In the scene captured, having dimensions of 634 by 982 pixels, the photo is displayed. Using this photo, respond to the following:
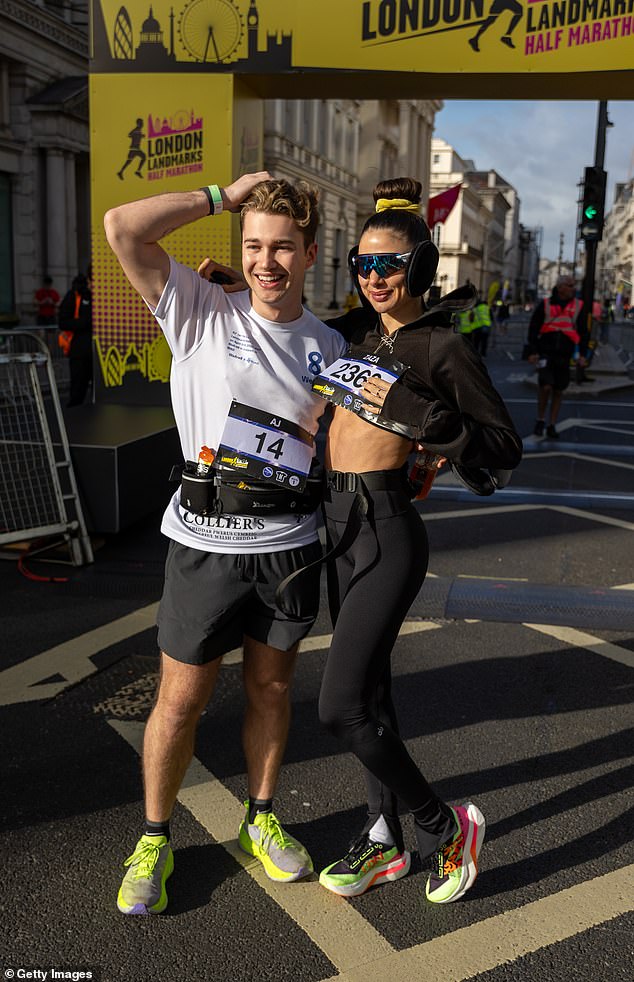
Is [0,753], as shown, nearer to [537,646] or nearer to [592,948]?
[592,948]

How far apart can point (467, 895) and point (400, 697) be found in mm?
1419

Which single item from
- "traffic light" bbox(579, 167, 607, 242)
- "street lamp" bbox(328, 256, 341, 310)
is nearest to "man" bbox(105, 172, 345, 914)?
"traffic light" bbox(579, 167, 607, 242)

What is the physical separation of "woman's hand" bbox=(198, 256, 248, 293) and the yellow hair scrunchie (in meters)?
0.46

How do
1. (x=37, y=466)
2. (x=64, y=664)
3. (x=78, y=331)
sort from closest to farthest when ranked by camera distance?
(x=64, y=664), (x=37, y=466), (x=78, y=331)

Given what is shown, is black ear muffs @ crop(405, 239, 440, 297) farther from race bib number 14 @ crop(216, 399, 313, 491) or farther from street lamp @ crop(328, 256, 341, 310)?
street lamp @ crop(328, 256, 341, 310)

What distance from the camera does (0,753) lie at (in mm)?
3652

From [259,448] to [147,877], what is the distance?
127 centimetres

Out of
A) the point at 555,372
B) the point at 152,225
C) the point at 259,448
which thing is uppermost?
the point at 152,225

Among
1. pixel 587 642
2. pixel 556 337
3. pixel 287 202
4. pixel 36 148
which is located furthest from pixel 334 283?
pixel 287 202

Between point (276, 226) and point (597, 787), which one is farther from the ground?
point (276, 226)

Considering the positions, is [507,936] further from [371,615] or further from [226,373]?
[226,373]

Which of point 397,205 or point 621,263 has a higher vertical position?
point 621,263

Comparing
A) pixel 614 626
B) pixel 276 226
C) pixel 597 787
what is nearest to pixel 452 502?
pixel 614 626

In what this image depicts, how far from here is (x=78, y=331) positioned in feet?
43.4
